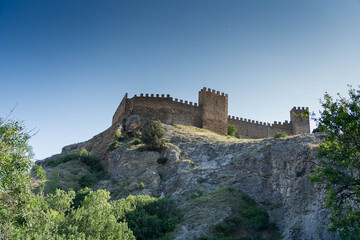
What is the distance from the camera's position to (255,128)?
53688 millimetres

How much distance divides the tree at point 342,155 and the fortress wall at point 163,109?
29.3m

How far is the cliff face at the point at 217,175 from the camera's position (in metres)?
23.0

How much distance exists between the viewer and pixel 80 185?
33406 mm

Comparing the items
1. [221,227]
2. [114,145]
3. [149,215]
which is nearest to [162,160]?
[114,145]

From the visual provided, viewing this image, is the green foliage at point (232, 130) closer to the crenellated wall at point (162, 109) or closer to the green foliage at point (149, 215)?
the crenellated wall at point (162, 109)

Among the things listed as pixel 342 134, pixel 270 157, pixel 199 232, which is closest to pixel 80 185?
pixel 199 232

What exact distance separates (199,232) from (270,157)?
33.8 feet

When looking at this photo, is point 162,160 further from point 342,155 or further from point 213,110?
point 342,155

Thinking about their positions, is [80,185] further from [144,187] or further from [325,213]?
[325,213]

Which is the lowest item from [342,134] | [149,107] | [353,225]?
[353,225]

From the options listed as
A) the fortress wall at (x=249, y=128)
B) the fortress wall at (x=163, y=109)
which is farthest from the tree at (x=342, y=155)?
the fortress wall at (x=249, y=128)

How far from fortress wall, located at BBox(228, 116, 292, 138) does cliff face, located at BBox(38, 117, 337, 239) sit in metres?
11.5

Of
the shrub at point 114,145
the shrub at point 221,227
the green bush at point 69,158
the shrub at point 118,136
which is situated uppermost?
the shrub at point 118,136

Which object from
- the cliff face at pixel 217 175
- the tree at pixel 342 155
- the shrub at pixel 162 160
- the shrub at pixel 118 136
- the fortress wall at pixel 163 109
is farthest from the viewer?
the fortress wall at pixel 163 109
